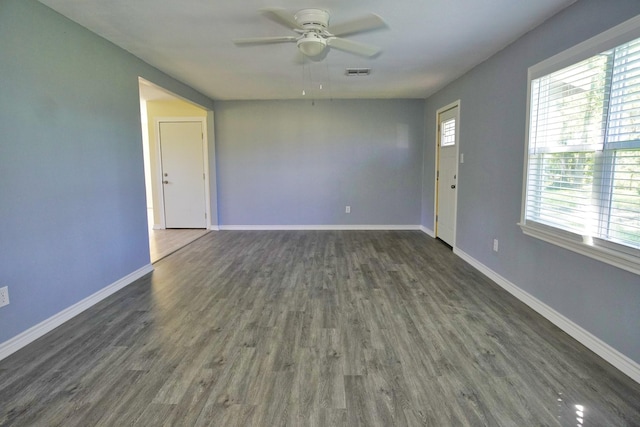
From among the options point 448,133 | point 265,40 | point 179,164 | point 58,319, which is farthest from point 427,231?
point 58,319

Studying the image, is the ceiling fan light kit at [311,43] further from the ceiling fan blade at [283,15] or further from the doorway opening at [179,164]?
the doorway opening at [179,164]

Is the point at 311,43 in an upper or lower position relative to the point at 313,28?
lower

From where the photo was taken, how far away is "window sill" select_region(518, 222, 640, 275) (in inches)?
78.6

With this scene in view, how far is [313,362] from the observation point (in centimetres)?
217

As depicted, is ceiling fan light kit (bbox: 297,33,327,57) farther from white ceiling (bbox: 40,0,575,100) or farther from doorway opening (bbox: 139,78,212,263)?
doorway opening (bbox: 139,78,212,263)

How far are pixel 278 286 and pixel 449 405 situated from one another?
209cm

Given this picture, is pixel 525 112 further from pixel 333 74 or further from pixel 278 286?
pixel 278 286

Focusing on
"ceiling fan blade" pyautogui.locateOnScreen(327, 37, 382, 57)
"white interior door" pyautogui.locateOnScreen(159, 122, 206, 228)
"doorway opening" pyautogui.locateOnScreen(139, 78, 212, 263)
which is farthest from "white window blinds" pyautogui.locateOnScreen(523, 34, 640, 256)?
"white interior door" pyautogui.locateOnScreen(159, 122, 206, 228)

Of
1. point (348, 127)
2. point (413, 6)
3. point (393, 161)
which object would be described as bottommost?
point (393, 161)

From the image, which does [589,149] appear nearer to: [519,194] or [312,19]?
[519,194]

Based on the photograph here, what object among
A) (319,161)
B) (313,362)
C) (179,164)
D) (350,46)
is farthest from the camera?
(179,164)

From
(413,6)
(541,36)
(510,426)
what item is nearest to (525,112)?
(541,36)

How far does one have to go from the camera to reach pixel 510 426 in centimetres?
162

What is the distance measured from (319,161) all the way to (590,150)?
453cm
